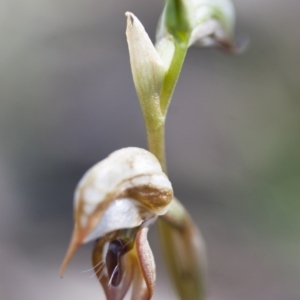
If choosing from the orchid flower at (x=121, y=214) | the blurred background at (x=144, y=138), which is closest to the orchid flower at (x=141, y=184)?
the orchid flower at (x=121, y=214)

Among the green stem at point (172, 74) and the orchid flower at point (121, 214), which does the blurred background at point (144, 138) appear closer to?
the orchid flower at point (121, 214)

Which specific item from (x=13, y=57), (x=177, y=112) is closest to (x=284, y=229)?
(x=177, y=112)

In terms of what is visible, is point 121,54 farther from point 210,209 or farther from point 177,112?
point 210,209

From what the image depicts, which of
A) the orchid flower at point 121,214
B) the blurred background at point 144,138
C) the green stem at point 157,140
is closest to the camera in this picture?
the orchid flower at point 121,214

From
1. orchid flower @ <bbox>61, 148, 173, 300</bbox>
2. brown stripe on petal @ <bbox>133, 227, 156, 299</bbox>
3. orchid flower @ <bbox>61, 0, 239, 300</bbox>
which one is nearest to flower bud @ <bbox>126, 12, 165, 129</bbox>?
orchid flower @ <bbox>61, 0, 239, 300</bbox>

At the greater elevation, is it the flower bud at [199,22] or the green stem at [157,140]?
the flower bud at [199,22]

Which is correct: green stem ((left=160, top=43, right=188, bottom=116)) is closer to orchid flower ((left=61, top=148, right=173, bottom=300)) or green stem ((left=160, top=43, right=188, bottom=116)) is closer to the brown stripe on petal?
orchid flower ((left=61, top=148, right=173, bottom=300))
